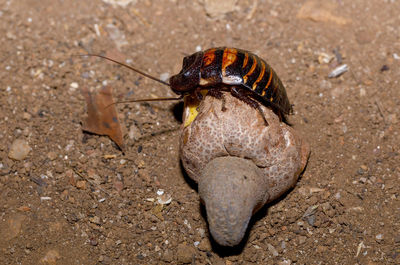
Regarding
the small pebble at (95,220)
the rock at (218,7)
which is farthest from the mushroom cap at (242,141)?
the rock at (218,7)

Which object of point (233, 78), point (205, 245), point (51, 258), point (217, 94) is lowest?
point (51, 258)

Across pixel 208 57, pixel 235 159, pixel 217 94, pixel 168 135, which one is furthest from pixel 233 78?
pixel 168 135

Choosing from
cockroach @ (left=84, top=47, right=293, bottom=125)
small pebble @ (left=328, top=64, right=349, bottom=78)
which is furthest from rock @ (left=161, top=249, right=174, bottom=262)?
small pebble @ (left=328, top=64, right=349, bottom=78)

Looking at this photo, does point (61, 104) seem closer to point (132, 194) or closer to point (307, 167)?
point (132, 194)

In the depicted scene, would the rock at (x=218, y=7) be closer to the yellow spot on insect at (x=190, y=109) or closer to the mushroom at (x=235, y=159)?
the yellow spot on insect at (x=190, y=109)

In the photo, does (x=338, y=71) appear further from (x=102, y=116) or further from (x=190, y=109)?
(x=102, y=116)

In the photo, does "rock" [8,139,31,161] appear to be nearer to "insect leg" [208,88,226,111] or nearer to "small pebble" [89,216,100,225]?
"small pebble" [89,216,100,225]

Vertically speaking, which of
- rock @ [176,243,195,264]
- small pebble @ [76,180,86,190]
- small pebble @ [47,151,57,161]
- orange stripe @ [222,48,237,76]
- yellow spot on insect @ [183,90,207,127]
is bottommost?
rock @ [176,243,195,264]
